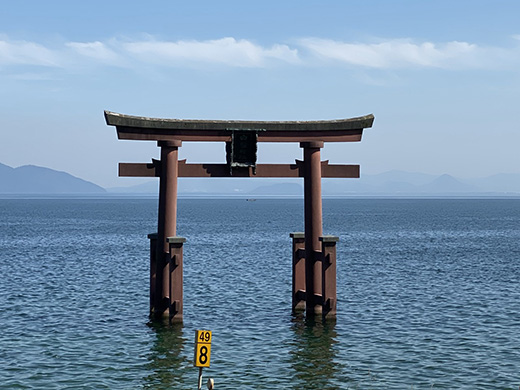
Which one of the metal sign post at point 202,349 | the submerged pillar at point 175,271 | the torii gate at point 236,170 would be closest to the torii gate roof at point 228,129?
the torii gate at point 236,170

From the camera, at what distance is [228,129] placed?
21.7 meters

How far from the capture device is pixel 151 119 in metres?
21.0

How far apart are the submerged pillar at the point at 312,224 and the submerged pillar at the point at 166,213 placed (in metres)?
3.97

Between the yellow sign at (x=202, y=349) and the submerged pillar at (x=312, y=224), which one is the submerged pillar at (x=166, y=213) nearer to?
the submerged pillar at (x=312, y=224)

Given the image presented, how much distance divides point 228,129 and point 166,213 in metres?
3.10

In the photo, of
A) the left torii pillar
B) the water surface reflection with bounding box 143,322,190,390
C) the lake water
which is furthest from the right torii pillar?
the water surface reflection with bounding box 143,322,190,390

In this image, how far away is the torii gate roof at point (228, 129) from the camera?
2095 centimetres

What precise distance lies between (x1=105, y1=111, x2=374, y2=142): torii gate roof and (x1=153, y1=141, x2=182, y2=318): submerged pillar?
0.41m

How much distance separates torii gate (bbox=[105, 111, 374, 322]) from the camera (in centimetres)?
2105

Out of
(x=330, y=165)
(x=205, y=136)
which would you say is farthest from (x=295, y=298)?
(x=205, y=136)

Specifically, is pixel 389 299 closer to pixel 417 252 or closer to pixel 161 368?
pixel 161 368

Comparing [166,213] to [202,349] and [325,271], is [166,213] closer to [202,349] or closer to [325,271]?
[325,271]

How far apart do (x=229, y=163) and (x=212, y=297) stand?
9.01 m

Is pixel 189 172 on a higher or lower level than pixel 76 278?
higher
